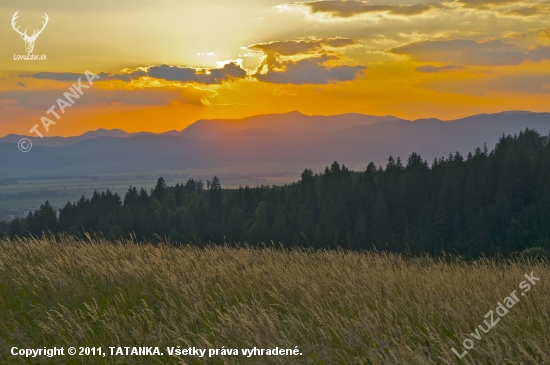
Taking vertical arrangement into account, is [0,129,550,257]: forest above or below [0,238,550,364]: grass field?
below

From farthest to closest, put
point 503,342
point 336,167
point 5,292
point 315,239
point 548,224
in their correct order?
point 336,167 → point 315,239 → point 548,224 → point 5,292 → point 503,342

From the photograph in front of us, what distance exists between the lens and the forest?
7675 cm

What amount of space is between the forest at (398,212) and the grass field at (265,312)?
6009 centimetres

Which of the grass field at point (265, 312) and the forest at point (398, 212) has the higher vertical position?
A: the grass field at point (265, 312)

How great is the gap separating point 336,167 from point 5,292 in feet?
296

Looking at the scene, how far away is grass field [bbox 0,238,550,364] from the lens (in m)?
6.62

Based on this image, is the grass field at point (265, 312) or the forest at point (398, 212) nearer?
the grass field at point (265, 312)

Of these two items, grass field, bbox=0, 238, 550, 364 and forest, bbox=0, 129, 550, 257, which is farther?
forest, bbox=0, 129, 550, 257

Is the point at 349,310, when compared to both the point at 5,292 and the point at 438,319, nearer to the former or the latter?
the point at 438,319

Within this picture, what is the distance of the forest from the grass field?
60095mm

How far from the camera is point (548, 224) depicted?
73.8 m

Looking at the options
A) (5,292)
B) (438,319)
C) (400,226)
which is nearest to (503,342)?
(438,319)

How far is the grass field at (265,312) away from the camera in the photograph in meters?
6.62

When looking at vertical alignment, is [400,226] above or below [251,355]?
below
